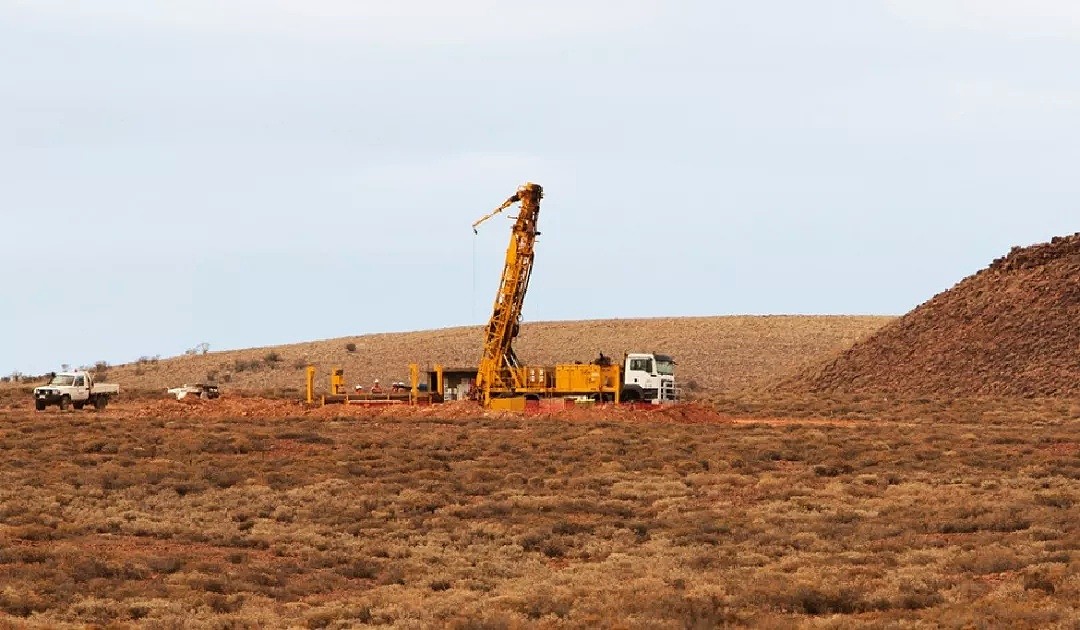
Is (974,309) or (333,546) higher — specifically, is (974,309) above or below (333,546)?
above

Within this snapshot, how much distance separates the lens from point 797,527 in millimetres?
27328

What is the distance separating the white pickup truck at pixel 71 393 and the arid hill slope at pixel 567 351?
45341 mm

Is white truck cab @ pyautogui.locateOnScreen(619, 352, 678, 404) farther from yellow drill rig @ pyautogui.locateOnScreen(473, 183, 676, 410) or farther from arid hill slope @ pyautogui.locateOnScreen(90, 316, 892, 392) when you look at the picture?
arid hill slope @ pyautogui.locateOnScreen(90, 316, 892, 392)

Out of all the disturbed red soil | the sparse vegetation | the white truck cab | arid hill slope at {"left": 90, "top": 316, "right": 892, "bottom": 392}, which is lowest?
the sparse vegetation

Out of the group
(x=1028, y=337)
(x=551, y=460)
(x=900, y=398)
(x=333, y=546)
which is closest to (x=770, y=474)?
(x=551, y=460)

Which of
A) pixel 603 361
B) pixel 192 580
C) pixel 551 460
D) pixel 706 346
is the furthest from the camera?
pixel 706 346

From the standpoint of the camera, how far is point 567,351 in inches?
5108

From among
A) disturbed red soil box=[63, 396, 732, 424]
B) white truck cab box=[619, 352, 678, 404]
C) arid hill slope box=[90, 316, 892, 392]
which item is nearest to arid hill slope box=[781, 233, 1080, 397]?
arid hill slope box=[90, 316, 892, 392]

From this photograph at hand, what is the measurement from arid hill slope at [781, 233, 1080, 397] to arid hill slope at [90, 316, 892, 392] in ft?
64.4

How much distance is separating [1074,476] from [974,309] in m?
56.7

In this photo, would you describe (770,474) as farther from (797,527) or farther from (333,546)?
(333,546)

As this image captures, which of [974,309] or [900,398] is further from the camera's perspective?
[974,309]

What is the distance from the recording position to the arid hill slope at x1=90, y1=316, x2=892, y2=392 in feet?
390

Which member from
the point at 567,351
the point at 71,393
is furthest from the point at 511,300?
the point at 567,351
